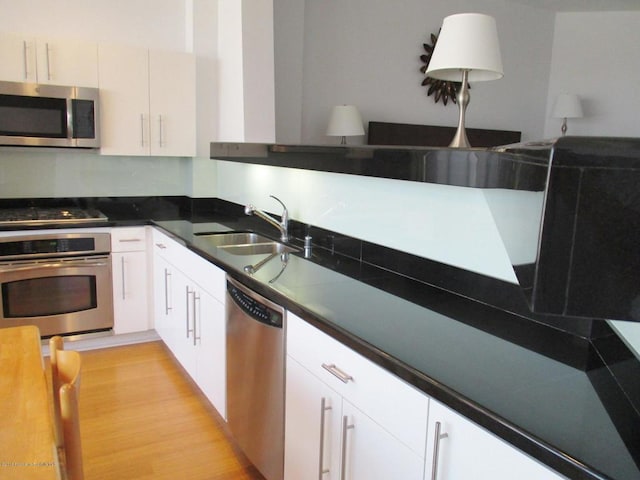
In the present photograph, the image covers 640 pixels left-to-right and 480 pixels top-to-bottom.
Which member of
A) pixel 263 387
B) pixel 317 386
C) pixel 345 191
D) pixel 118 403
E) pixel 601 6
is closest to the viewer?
pixel 317 386

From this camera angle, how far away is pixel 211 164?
421 cm

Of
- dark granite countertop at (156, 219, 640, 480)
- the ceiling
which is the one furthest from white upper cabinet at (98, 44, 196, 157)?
the ceiling

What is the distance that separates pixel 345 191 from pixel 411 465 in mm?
1538

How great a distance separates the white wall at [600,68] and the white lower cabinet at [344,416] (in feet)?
15.8

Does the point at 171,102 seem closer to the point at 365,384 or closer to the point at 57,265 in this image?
the point at 57,265

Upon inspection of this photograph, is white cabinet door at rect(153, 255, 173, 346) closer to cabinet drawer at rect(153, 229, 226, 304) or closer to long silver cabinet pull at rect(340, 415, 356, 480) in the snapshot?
cabinet drawer at rect(153, 229, 226, 304)

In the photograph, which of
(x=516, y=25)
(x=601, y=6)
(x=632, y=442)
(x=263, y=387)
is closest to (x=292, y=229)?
(x=263, y=387)

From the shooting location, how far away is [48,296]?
347cm

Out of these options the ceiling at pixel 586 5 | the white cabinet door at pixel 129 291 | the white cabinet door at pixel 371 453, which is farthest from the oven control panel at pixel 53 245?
the ceiling at pixel 586 5

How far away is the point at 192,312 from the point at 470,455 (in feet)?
6.81

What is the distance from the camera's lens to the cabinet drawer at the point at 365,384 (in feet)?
4.25

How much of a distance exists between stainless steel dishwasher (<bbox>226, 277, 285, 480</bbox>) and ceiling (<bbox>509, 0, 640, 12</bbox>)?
14.9 ft

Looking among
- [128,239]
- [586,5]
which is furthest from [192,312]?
[586,5]

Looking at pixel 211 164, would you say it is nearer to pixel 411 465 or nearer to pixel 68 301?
pixel 68 301
